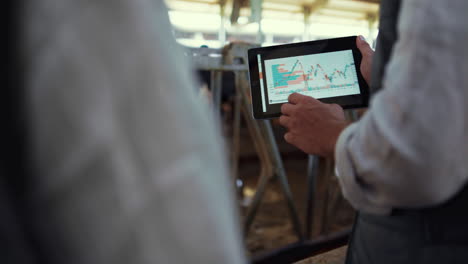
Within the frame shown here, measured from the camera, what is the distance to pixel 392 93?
29cm

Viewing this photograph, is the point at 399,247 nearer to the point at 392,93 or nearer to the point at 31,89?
the point at 392,93

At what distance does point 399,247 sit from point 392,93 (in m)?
0.25

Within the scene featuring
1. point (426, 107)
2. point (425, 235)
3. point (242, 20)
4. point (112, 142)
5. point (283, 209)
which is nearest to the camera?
point (112, 142)

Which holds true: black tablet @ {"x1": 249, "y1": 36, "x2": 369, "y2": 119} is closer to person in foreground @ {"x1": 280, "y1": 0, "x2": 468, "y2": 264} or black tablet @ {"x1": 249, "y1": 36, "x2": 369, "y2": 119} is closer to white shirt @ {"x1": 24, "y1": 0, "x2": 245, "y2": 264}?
person in foreground @ {"x1": 280, "y1": 0, "x2": 468, "y2": 264}

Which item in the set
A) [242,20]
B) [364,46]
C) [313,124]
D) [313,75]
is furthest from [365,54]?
[242,20]

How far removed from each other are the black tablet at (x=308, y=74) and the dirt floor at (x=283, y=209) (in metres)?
0.47

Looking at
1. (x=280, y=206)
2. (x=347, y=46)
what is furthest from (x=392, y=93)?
→ (x=280, y=206)

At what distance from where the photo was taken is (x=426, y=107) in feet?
0.91

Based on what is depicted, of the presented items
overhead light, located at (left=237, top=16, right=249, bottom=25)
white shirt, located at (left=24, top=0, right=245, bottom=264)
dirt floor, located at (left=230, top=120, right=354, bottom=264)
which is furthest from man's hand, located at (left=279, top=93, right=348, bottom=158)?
overhead light, located at (left=237, top=16, right=249, bottom=25)

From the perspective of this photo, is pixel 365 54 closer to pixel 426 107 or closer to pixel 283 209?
pixel 426 107

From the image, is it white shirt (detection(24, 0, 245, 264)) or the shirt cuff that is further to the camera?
the shirt cuff

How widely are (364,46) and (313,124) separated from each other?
286mm

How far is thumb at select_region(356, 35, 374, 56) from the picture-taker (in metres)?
0.64

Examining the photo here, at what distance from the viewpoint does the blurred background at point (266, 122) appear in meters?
1.54
